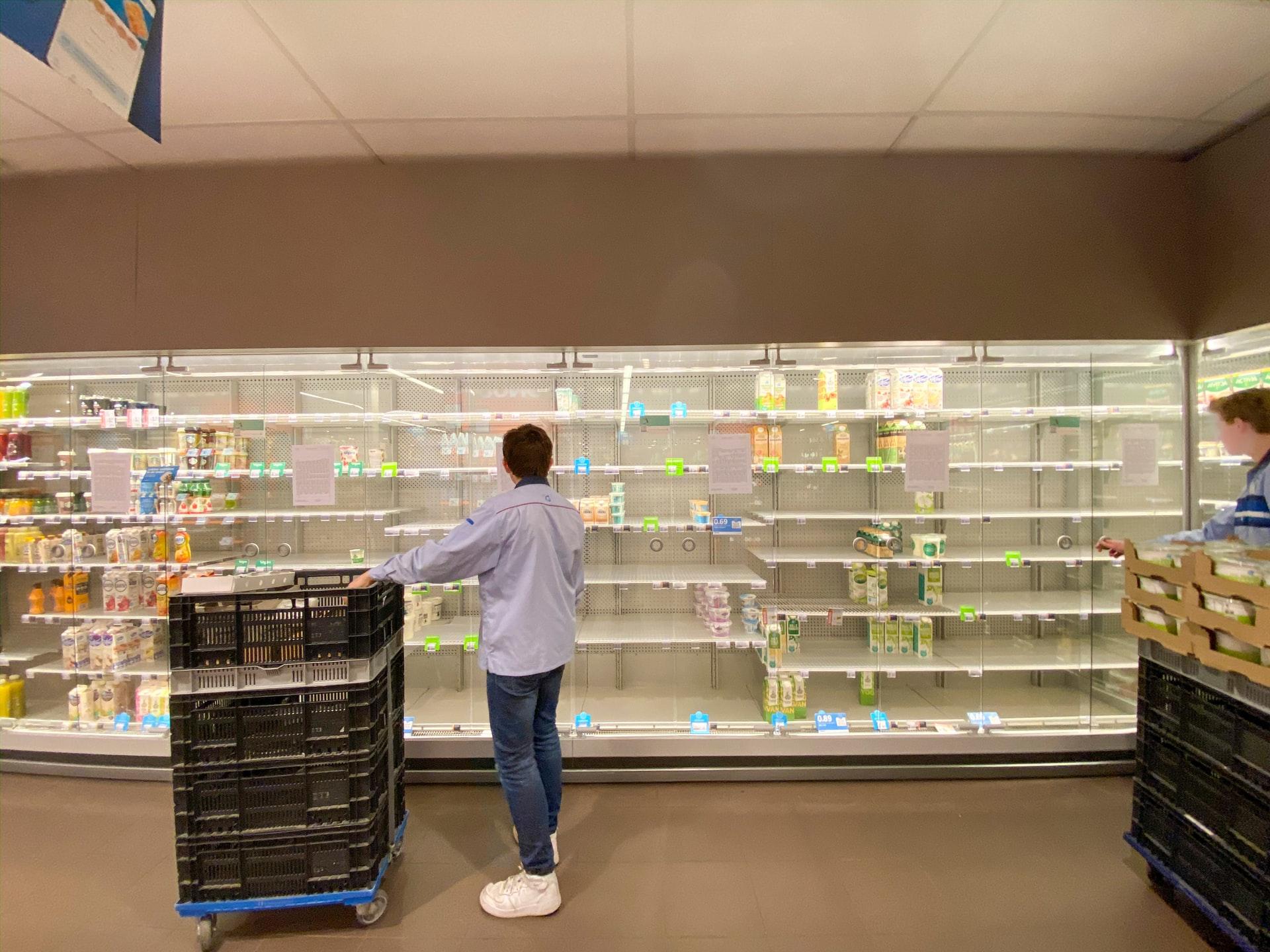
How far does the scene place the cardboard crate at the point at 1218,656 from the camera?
192cm

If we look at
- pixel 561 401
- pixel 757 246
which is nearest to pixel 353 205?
pixel 561 401

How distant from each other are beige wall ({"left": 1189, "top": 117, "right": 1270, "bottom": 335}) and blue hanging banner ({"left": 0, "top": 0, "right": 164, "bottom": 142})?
5.02 m

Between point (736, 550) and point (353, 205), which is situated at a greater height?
point (353, 205)

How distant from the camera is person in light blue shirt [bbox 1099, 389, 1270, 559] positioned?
2.46 m

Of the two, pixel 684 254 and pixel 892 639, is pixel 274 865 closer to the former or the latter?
pixel 684 254

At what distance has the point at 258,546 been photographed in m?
4.04

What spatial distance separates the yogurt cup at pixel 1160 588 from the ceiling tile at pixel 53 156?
A: 5919 mm

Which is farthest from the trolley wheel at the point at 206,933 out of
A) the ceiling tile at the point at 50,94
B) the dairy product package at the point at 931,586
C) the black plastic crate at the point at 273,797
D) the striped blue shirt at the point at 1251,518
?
the striped blue shirt at the point at 1251,518

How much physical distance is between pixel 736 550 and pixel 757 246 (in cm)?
215

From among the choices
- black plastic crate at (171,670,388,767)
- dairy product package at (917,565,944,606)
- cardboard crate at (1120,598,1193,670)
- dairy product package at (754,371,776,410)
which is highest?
dairy product package at (754,371,776,410)

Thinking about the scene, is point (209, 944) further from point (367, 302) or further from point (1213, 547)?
point (1213, 547)

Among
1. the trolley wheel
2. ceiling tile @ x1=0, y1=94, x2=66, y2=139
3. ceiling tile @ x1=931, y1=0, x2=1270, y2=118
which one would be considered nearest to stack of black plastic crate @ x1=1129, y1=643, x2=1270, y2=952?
ceiling tile @ x1=931, y1=0, x2=1270, y2=118

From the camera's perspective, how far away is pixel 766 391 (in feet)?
12.1

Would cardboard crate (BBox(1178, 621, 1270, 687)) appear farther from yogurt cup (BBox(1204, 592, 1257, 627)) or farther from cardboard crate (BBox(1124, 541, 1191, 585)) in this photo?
cardboard crate (BBox(1124, 541, 1191, 585))
